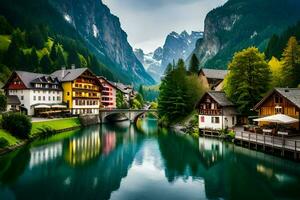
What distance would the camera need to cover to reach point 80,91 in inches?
3920

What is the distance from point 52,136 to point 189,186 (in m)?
42.0

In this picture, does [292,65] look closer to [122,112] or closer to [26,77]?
[122,112]

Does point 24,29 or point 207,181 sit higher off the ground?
point 24,29

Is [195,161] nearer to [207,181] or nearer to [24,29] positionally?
[207,181]

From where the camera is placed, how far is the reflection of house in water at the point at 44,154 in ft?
140

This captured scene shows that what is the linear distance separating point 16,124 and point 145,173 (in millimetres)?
26313

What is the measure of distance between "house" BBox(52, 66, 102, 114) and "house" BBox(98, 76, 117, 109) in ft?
54.4

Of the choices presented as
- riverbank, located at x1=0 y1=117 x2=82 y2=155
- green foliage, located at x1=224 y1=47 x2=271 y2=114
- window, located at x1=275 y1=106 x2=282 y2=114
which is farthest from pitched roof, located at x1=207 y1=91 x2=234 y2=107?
riverbank, located at x1=0 y1=117 x2=82 y2=155

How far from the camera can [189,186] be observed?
31828 millimetres

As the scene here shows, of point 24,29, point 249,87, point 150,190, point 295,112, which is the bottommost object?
point 150,190

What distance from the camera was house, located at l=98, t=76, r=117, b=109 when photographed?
125 meters

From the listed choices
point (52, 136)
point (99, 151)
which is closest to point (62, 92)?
point (52, 136)

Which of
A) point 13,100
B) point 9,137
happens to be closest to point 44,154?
point 9,137

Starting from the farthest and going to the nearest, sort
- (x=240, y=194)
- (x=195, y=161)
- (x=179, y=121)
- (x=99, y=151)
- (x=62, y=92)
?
(x=62, y=92) < (x=179, y=121) < (x=99, y=151) < (x=195, y=161) < (x=240, y=194)
